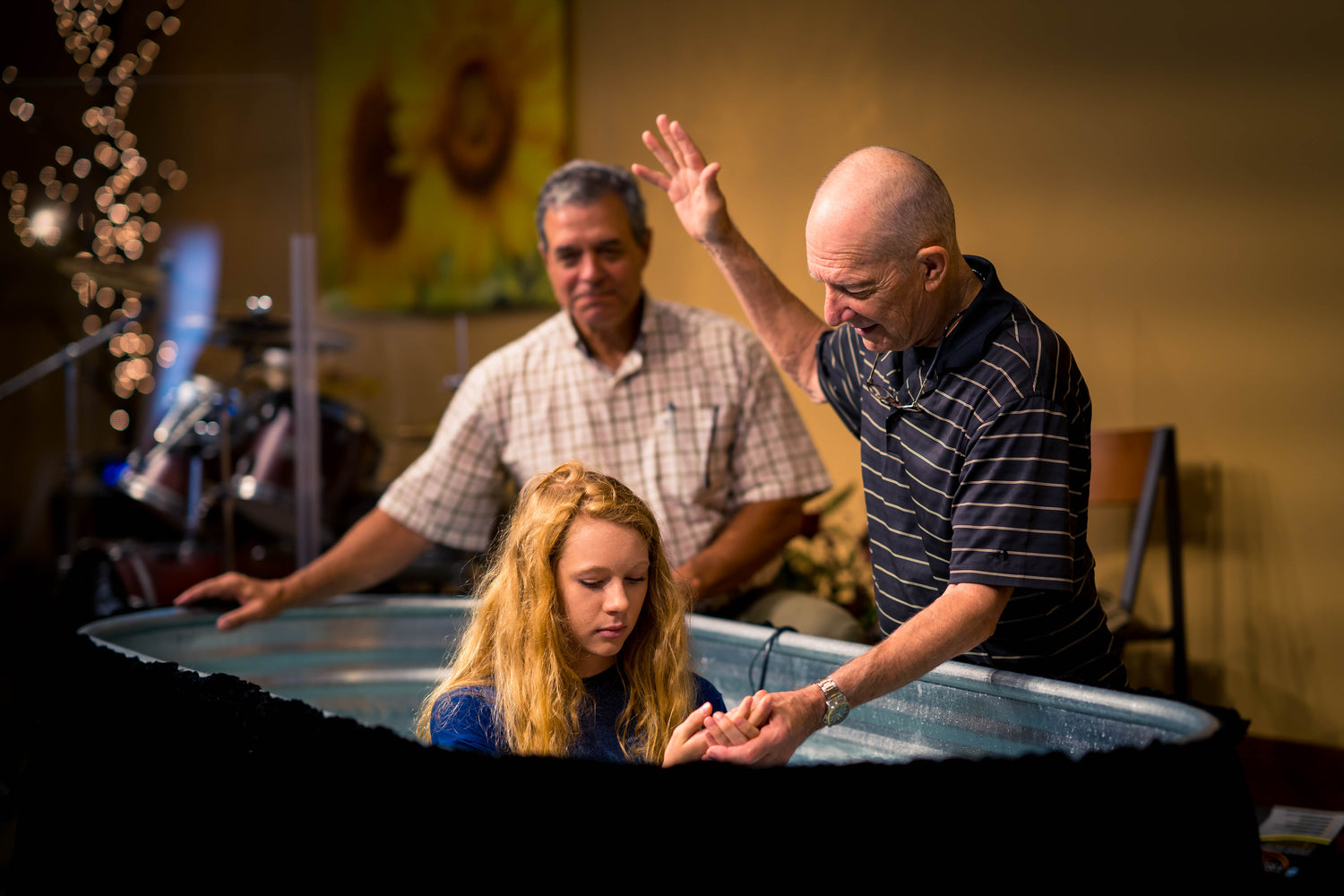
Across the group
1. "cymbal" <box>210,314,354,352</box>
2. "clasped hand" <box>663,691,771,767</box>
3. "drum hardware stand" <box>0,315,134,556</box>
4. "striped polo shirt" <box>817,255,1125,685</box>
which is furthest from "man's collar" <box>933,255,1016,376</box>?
"drum hardware stand" <box>0,315,134,556</box>

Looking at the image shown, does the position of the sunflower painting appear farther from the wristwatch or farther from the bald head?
the wristwatch

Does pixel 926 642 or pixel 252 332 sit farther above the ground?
pixel 252 332

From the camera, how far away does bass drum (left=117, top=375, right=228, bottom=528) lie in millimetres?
3438

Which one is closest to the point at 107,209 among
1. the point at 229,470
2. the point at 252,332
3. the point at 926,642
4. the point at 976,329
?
the point at 252,332

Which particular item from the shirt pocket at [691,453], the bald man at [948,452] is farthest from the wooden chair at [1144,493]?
the bald man at [948,452]

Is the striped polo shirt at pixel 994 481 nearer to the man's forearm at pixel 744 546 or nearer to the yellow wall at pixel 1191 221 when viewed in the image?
the man's forearm at pixel 744 546

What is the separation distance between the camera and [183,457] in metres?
3.45

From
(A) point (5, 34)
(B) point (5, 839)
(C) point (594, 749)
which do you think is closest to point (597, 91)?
(A) point (5, 34)

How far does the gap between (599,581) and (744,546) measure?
2.72ft

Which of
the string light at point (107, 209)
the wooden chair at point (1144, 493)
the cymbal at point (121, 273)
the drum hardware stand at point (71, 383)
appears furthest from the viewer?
the drum hardware stand at point (71, 383)

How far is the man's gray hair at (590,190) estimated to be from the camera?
211 cm

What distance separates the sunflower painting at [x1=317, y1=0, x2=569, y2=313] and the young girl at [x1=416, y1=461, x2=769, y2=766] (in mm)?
2785

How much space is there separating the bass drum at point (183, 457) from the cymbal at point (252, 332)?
6.6 inches

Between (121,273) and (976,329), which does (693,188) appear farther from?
(121,273)
